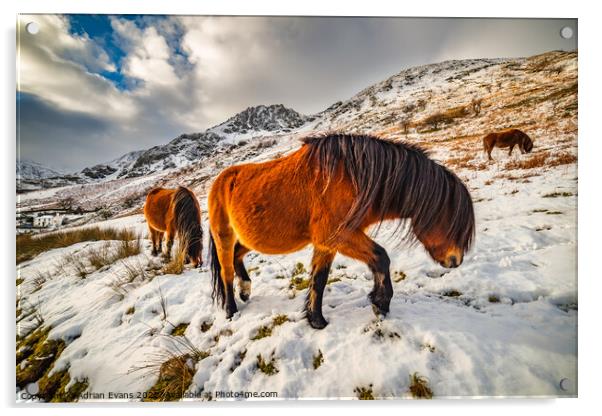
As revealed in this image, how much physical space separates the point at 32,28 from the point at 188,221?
2.35 metres

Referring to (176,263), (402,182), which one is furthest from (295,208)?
(176,263)

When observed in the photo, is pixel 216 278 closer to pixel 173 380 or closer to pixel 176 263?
pixel 176 263

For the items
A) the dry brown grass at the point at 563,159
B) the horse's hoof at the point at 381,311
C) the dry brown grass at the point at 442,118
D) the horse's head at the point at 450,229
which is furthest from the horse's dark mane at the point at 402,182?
the dry brown grass at the point at 563,159

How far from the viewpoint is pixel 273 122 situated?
2.54m

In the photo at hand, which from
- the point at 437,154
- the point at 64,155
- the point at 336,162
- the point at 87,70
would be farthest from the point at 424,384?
the point at 87,70

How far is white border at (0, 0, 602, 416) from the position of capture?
1.91 m

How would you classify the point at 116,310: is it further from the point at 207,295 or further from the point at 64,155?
the point at 64,155

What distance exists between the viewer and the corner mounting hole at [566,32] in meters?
2.11

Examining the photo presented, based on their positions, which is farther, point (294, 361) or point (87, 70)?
point (87, 70)

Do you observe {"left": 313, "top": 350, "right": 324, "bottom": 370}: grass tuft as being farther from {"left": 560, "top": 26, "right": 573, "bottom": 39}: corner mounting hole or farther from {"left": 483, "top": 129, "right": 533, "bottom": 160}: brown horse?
{"left": 560, "top": 26, "right": 573, "bottom": 39}: corner mounting hole

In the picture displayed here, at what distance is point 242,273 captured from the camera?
7.07 feet

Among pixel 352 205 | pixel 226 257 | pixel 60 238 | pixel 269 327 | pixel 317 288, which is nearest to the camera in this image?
pixel 352 205

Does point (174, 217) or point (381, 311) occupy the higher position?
point (174, 217)
